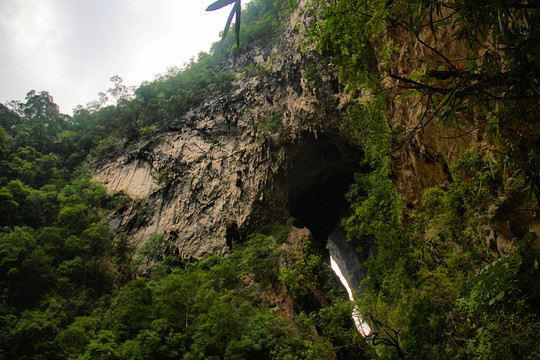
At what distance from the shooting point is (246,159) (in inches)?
520

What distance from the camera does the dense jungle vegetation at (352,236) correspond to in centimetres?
136

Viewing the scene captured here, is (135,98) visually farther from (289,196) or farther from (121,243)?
(289,196)

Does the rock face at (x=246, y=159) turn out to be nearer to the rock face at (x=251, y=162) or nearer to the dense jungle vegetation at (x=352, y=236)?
the rock face at (x=251, y=162)

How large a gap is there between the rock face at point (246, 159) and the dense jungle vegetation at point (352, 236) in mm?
1121

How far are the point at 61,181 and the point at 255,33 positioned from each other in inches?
564

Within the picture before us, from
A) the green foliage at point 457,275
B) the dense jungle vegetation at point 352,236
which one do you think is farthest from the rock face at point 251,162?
the green foliage at point 457,275

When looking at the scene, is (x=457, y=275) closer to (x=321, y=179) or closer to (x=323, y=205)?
(x=321, y=179)

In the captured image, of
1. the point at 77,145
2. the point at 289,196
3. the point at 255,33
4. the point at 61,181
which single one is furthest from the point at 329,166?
the point at 77,145

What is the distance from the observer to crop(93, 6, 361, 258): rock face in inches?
473

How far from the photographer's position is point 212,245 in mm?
11875

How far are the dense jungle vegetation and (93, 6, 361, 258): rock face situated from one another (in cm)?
112

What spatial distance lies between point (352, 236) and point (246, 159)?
8.29 meters

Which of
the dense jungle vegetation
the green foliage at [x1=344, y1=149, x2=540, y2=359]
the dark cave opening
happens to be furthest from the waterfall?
the green foliage at [x1=344, y1=149, x2=540, y2=359]

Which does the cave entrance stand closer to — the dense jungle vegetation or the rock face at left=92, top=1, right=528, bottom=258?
the rock face at left=92, top=1, right=528, bottom=258
